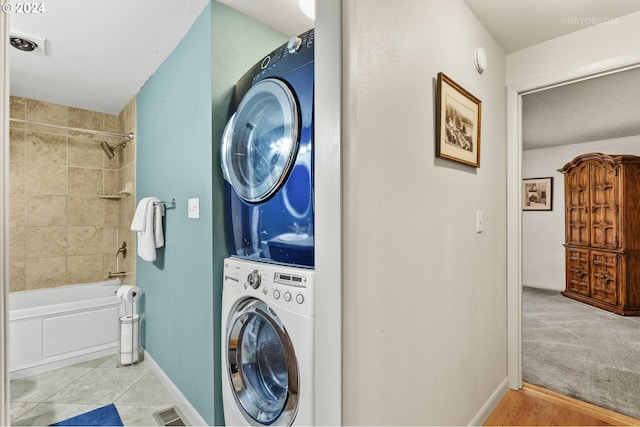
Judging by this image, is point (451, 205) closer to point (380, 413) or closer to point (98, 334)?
point (380, 413)

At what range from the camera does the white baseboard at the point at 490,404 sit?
1679 millimetres

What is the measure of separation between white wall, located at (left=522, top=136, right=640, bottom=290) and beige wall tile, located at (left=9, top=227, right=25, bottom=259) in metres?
6.93

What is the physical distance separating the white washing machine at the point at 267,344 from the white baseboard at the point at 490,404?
1.06 metres

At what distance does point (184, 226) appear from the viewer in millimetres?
1941

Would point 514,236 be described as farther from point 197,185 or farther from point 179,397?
point 179,397

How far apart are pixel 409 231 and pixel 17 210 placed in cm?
371

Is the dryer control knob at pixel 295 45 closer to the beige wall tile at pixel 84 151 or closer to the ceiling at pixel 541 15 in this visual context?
the ceiling at pixel 541 15

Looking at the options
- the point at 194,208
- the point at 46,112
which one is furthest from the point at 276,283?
the point at 46,112

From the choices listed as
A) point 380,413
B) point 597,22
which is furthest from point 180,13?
point 597,22

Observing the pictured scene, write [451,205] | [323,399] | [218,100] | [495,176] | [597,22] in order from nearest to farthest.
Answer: [323,399], [451,205], [218,100], [597,22], [495,176]

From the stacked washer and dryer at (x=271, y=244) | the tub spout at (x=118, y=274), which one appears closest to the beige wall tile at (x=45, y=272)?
the tub spout at (x=118, y=274)

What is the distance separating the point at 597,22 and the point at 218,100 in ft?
7.28

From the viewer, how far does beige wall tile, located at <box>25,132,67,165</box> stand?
3043mm

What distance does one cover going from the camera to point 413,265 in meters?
1.20
